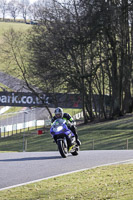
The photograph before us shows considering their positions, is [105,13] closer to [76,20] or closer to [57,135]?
[76,20]

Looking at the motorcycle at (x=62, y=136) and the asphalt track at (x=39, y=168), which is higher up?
the motorcycle at (x=62, y=136)

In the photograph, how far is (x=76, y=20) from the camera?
3972cm

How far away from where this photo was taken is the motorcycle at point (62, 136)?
559 inches

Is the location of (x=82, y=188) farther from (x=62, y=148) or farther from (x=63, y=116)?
(x=63, y=116)

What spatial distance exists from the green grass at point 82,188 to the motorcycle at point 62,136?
3683 millimetres

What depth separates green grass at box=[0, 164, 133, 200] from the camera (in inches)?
307

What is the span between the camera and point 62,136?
1450cm

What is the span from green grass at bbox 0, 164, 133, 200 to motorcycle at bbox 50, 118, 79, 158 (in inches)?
145

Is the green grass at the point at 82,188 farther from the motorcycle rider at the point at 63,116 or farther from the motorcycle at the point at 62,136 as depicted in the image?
the motorcycle rider at the point at 63,116

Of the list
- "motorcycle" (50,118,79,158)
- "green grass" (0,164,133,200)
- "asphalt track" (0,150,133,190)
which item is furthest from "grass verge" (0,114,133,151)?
"green grass" (0,164,133,200)

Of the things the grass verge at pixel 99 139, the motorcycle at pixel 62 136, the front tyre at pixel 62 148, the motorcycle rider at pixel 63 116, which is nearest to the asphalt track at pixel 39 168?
the front tyre at pixel 62 148

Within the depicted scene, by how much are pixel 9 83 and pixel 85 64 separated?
33.9 feet

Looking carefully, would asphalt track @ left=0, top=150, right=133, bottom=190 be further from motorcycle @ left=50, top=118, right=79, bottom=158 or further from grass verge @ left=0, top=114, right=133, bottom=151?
grass verge @ left=0, top=114, right=133, bottom=151

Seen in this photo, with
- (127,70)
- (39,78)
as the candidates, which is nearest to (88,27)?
(127,70)
